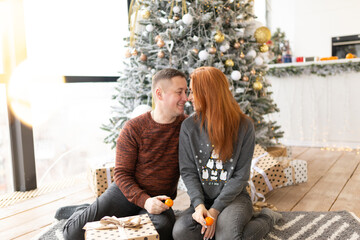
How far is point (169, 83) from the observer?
158 cm

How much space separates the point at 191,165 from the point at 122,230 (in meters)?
0.45

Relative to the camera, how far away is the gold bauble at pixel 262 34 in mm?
2723

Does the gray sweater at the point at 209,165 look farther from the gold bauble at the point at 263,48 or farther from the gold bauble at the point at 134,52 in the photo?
the gold bauble at the point at 263,48

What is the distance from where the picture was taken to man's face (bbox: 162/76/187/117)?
5.13 ft

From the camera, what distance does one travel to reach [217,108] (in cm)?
148

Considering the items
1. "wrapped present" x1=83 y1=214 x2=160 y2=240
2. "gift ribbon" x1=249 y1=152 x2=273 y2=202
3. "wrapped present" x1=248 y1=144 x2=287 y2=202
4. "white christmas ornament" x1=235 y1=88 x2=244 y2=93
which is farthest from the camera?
"white christmas ornament" x1=235 y1=88 x2=244 y2=93

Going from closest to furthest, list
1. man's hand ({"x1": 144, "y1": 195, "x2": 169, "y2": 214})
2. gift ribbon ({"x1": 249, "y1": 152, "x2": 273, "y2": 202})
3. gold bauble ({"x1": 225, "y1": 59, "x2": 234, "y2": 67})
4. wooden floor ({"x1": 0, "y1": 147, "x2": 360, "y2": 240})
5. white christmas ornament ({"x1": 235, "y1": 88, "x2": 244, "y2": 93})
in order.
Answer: man's hand ({"x1": 144, "y1": 195, "x2": 169, "y2": 214}), wooden floor ({"x1": 0, "y1": 147, "x2": 360, "y2": 240}), gift ribbon ({"x1": 249, "y1": 152, "x2": 273, "y2": 202}), gold bauble ({"x1": 225, "y1": 59, "x2": 234, "y2": 67}), white christmas ornament ({"x1": 235, "y1": 88, "x2": 244, "y2": 93})

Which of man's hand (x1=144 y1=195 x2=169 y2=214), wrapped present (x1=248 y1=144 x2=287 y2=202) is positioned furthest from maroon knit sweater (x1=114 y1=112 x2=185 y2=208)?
wrapped present (x1=248 y1=144 x2=287 y2=202)

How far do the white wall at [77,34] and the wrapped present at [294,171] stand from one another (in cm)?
195

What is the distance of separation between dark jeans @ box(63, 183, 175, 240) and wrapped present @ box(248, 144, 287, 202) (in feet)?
2.81

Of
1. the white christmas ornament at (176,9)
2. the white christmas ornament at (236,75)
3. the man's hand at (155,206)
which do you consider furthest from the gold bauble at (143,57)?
the man's hand at (155,206)

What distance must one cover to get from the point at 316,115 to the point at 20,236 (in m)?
3.32

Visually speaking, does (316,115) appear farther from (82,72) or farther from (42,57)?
(42,57)

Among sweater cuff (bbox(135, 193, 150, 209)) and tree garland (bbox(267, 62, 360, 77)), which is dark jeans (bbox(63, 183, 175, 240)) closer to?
sweater cuff (bbox(135, 193, 150, 209))
